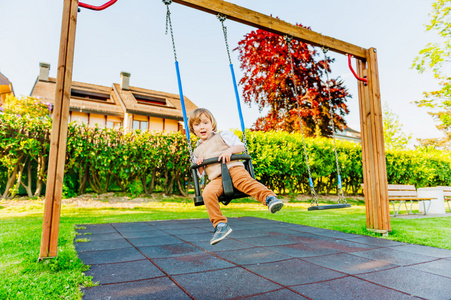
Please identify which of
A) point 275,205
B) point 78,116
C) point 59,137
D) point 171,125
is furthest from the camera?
point 171,125

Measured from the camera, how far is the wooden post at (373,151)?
468cm

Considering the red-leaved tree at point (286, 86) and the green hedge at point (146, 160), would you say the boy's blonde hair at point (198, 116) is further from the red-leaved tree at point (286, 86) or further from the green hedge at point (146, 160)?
the red-leaved tree at point (286, 86)

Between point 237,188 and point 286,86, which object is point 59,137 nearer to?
point 237,188

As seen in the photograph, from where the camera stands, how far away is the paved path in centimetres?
228

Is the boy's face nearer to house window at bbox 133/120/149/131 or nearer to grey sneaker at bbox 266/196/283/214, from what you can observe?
grey sneaker at bbox 266/196/283/214

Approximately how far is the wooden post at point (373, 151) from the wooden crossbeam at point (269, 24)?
0.50 metres

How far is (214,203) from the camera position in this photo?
113 inches

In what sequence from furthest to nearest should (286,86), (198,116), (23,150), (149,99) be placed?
(149,99), (286,86), (23,150), (198,116)

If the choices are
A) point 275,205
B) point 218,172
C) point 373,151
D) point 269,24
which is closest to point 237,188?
point 218,172

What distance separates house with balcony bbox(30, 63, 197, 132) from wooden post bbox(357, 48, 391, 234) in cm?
1526

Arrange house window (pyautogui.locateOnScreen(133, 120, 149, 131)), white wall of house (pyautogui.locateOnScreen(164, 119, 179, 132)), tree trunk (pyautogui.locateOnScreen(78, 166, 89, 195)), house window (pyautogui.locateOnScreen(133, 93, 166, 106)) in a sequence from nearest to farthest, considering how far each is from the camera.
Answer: tree trunk (pyautogui.locateOnScreen(78, 166, 89, 195)), house window (pyautogui.locateOnScreen(133, 120, 149, 131)), white wall of house (pyautogui.locateOnScreen(164, 119, 179, 132)), house window (pyautogui.locateOnScreen(133, 93, 166, 106))

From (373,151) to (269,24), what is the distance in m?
2.64

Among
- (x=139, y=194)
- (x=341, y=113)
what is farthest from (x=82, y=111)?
(x=341, y=113)

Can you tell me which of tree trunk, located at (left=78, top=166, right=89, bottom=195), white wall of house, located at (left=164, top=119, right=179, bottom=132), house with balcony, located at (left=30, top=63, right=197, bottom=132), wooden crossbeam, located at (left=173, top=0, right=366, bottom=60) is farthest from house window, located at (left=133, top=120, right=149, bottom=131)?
wooden crossbeam, located at (left=173, top=0, right=366, bottom=60)
